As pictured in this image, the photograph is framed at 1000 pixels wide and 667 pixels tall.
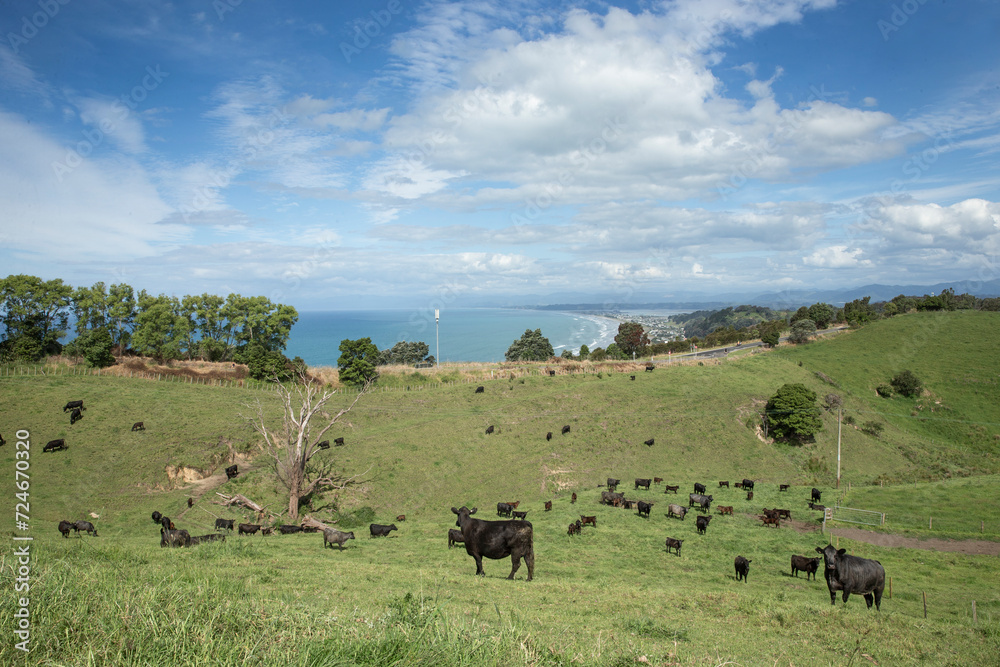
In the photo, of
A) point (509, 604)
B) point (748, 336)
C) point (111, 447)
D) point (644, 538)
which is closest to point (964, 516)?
point (644, 538)

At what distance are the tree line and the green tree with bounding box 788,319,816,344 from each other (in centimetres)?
7576

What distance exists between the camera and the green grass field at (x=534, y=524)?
4938 millimetres

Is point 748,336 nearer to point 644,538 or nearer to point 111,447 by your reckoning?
point 644,538

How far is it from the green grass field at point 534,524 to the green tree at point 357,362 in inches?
301

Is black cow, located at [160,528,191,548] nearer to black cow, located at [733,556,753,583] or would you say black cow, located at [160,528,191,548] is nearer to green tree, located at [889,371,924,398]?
black cow, located at [733,556,753,583]

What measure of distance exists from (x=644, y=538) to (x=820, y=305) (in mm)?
87799

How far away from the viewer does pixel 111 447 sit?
31156 millimetres

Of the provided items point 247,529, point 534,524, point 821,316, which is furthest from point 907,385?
point 247,529

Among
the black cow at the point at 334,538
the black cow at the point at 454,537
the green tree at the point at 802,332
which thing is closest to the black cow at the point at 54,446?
the black cow at the point at 334,538

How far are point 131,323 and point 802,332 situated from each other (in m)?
98.4

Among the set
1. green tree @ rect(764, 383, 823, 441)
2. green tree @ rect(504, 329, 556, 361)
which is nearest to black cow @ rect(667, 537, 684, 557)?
green tree @ rect(764, 383, 823, 441)

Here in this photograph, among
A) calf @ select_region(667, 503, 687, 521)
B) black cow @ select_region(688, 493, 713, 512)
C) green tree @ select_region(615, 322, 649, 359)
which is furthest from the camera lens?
green tree @ select_region(615, 322, 649, 359)

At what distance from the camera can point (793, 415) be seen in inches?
1795

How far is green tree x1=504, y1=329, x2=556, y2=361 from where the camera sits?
100 meters
